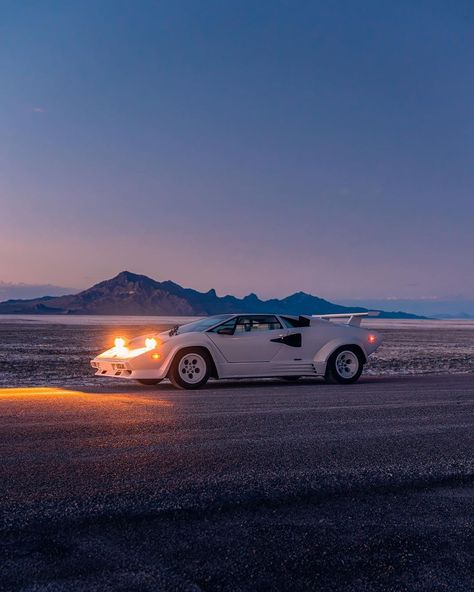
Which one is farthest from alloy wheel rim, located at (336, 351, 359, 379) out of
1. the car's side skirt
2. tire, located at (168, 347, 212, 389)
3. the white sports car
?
tire, located at (168, 347, 212, 389)

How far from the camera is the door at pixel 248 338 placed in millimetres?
12906

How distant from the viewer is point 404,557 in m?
3.43

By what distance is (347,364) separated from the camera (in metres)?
13.9

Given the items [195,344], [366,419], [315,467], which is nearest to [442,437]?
[366,419]

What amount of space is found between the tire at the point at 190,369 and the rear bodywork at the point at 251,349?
4.1 inches

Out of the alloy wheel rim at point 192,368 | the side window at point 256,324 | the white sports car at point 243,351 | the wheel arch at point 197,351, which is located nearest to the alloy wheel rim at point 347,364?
the white sports car at point 243,351

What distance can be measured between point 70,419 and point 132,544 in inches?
163

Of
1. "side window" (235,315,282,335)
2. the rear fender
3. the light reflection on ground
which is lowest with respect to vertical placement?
the light reflection on ground

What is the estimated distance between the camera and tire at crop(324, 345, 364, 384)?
13.8m

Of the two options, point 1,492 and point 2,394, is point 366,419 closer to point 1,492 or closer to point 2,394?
point 1,492

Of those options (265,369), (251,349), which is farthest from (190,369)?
(265,369)

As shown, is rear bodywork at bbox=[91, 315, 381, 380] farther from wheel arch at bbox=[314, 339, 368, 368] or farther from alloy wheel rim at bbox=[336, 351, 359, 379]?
alloy wheel rim at bbox=[336, 351, 359, 379]

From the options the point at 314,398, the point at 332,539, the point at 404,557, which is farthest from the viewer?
the point at 314,398

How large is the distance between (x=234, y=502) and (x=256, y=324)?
922cm
